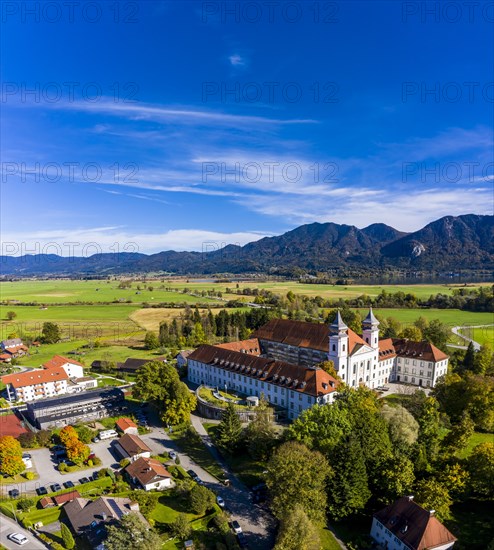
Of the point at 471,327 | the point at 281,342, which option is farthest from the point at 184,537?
the point at 471,327

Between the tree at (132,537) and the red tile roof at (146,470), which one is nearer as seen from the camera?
the tree at (132,537)

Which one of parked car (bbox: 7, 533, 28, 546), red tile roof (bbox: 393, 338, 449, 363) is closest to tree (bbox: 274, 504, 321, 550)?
parked car (bbox: 7, 533, 28, 546)

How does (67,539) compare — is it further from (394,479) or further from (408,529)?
→ (394,479)

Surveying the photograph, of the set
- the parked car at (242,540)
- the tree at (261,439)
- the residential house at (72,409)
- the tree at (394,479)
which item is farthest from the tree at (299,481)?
the residential house at (72,409)

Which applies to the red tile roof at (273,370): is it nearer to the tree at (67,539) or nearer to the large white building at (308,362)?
the large white building at (308,362)

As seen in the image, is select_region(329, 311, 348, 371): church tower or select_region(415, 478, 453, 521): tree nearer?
select_region(415, 478, 453, 521): tree

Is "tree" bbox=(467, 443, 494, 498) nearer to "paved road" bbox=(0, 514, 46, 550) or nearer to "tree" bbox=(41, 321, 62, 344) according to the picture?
"paved road" bbox=(0, 514, 46, 550)
